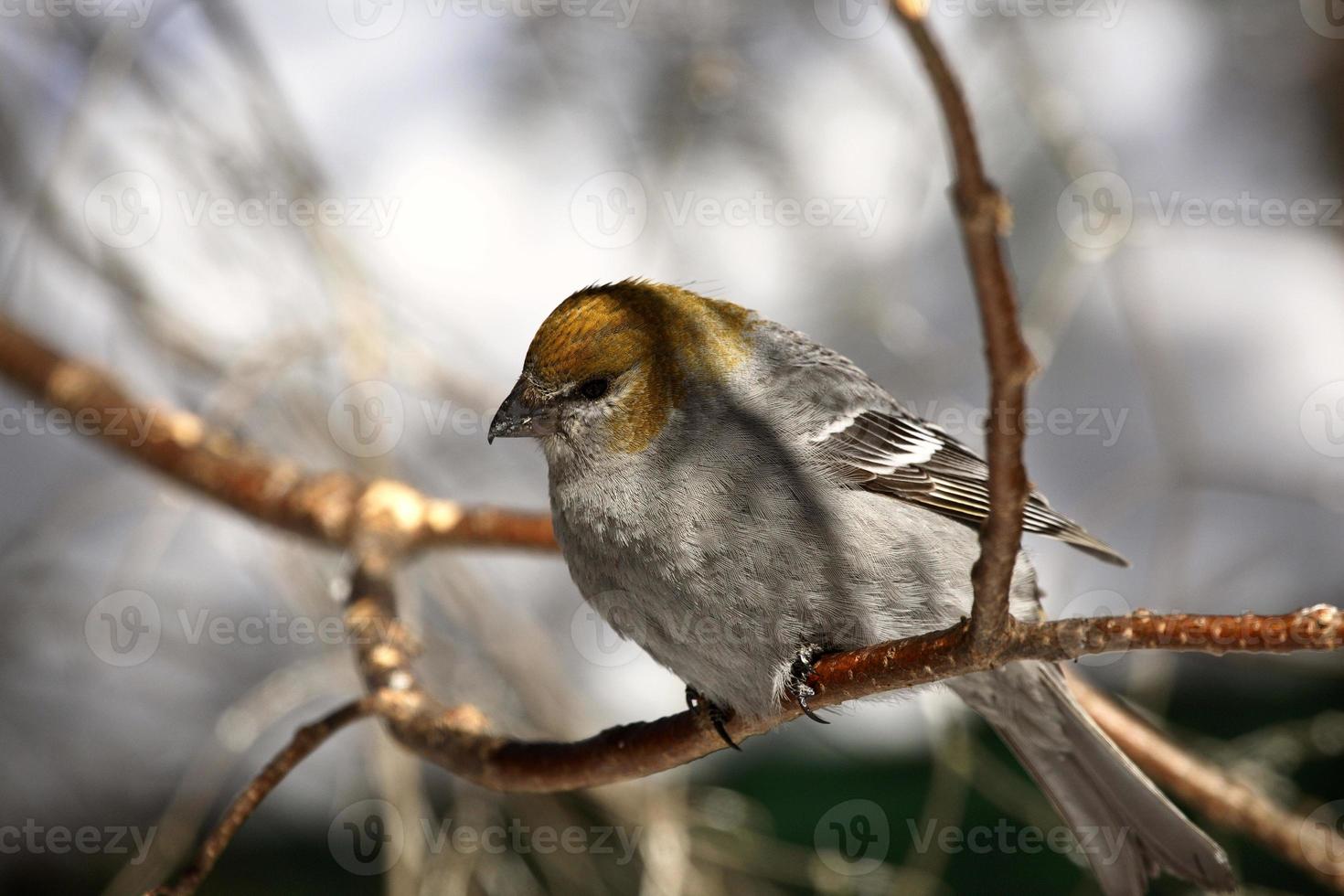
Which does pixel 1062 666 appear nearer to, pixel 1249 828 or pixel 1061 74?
pixel 1249 828

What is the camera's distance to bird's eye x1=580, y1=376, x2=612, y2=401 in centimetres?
268

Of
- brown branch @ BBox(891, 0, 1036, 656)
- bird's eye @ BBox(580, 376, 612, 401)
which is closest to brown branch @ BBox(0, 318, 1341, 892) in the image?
brown branch @ BBox(891, 0, 1036, 656)

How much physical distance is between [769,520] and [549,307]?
13.5 ft

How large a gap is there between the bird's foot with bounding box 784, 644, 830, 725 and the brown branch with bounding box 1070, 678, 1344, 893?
3.55 ft

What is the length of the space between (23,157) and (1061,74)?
5089mm

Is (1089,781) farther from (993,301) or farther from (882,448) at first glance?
(993,301)

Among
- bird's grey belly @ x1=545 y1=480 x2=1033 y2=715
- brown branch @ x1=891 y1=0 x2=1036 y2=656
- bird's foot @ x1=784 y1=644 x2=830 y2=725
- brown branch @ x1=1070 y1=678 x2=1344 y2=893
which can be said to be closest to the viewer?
brown branch @ x1=891 y1=0 x2=1036 y2=656

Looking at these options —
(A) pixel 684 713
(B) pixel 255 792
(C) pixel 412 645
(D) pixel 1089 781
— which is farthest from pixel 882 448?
(B) pixel 255 792

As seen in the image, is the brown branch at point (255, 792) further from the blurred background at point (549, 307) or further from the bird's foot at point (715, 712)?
the blurred background at point (549, 307)

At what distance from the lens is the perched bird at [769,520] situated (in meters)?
2.39

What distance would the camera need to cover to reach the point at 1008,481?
1.45 meters

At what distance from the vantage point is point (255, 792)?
2.20 meters

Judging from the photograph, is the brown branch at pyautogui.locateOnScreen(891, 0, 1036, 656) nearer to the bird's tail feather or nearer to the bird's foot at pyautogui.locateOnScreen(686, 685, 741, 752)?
the bird's foot at pyautogui.locateOnScreen(686, 685, 741, 752)

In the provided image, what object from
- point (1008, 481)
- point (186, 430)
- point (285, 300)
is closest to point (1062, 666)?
point (1008, 481)
